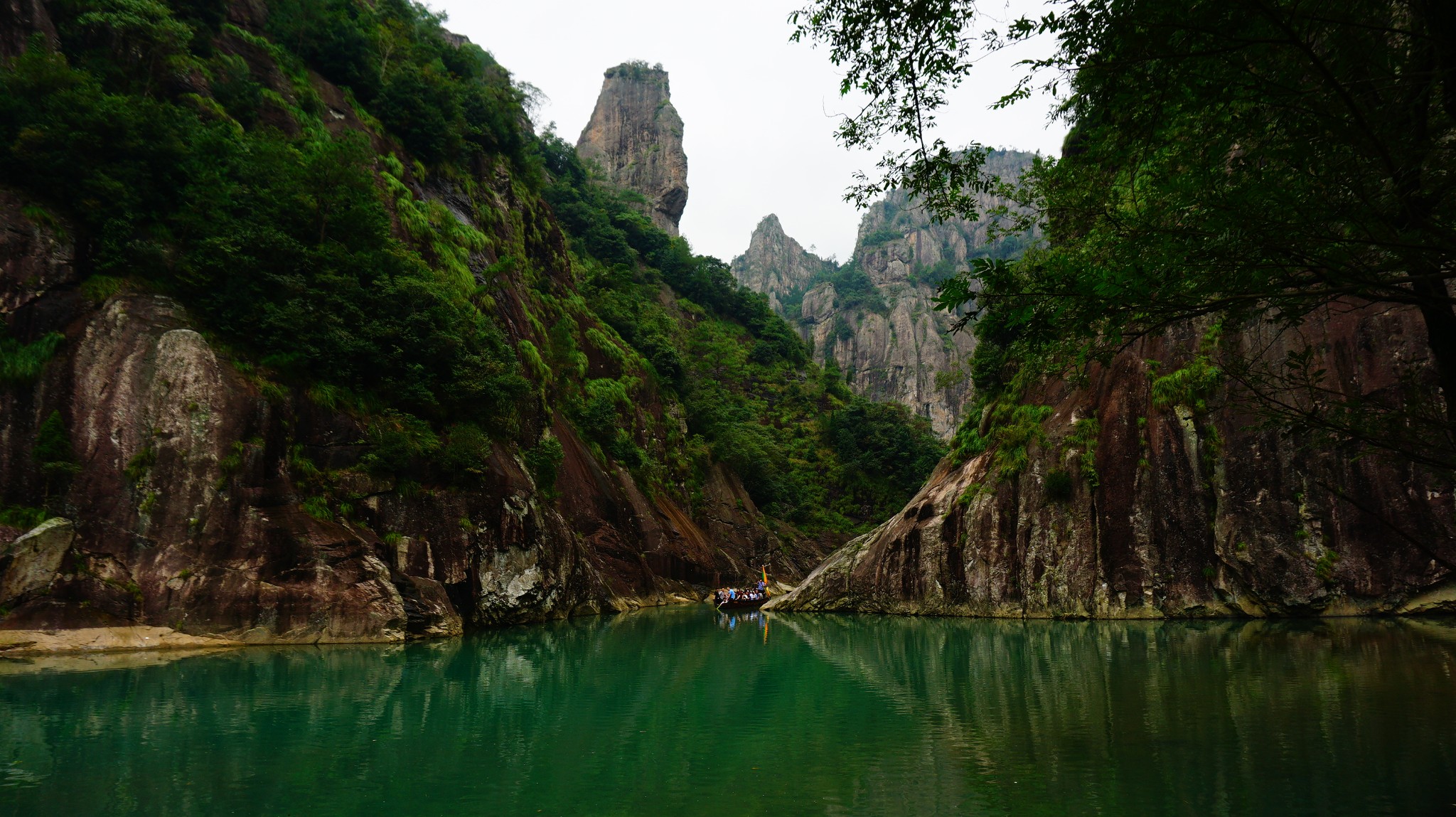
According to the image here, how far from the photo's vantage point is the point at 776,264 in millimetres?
140375

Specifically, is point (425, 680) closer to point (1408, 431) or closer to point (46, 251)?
point (1408, 431)

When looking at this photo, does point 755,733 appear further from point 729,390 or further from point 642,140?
point 642,140

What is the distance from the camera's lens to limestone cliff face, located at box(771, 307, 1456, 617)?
18.8m

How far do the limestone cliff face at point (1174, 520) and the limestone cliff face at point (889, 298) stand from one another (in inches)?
2266

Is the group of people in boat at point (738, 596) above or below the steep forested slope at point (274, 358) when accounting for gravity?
below

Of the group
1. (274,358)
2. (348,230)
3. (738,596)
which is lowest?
(738,596)

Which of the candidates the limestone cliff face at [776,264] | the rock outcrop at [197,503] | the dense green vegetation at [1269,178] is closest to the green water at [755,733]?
the rock outcrop at [197,503]

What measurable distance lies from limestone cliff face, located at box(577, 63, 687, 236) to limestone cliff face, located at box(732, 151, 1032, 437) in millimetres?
26936

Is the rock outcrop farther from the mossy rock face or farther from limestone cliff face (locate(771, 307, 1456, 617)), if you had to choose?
limestone cliff face (locate(771, 307, 1456, 617))

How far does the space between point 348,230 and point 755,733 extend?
70.8ft

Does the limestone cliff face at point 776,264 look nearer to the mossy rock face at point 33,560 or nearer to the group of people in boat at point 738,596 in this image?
the group of people in boat at point 738,596

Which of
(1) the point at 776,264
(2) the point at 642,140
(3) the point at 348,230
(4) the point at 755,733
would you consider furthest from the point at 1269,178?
(1) the point at 776,264

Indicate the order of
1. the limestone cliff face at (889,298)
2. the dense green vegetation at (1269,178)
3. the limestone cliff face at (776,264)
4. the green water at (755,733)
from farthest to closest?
the limestone cliff face at (776,264) < the limestone cliff face at (889,298) < the green water at (755,733) < the dense green vegetation at (1269,178)

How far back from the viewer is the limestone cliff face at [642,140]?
94750 millimetres
